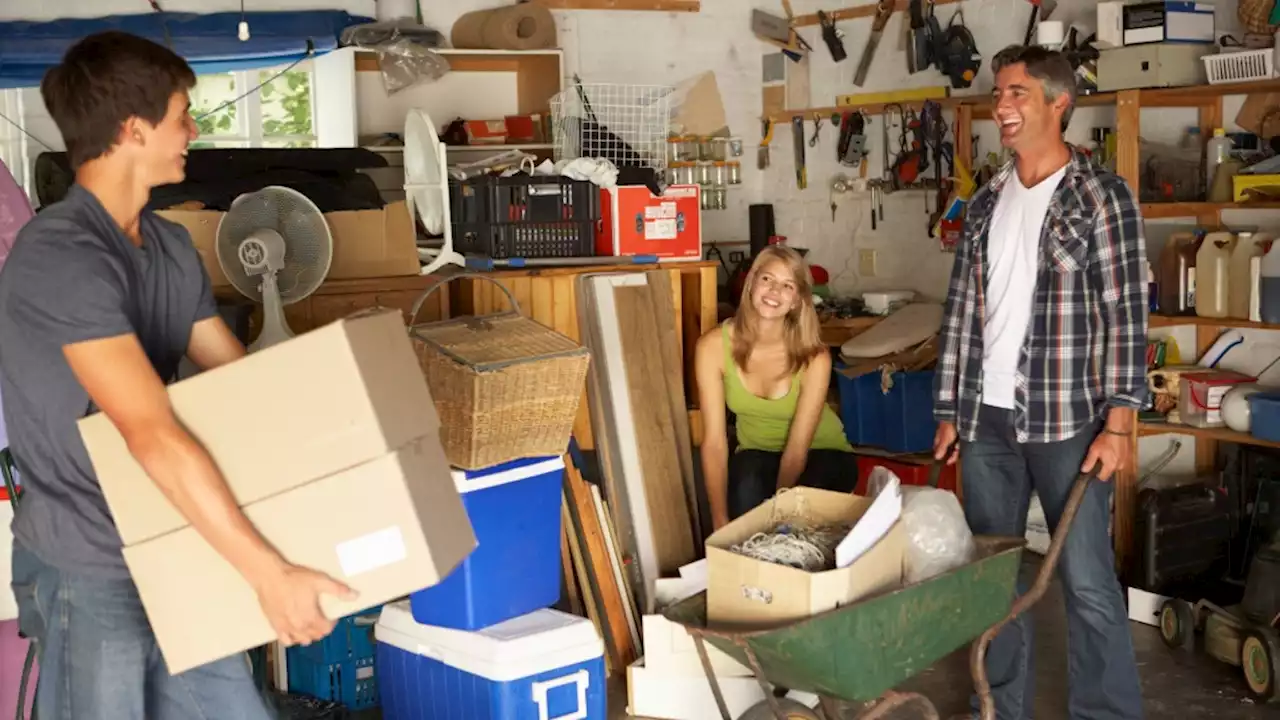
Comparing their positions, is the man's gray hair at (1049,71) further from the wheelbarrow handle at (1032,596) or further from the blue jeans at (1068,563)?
the wheelbarrow handle at (1032,596)

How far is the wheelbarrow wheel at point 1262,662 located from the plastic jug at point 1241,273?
1.21 metres

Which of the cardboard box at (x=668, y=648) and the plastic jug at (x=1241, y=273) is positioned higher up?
the plastic jug at (x=1241, y=273)

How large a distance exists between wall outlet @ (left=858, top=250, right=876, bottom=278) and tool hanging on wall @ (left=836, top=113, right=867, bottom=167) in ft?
1.47

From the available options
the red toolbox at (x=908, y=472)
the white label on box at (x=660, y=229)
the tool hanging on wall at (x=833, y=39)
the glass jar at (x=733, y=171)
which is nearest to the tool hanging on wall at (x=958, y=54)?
the tool hanging on wall at (x=833, y=39)

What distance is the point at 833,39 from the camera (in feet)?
21.7

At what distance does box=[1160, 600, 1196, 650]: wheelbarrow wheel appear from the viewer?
4.25 m

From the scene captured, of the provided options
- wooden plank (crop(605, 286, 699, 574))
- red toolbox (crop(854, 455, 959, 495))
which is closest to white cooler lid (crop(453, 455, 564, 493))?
wooden plank (crop(605, 286, 699, 574))

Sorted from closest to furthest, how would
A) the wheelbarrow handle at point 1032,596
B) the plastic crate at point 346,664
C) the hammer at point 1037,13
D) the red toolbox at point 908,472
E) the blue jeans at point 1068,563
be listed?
the wheelbarrow handle at point 1032,596 < the blue jeans at point 1068,563 < the plastic crate at point 346,664 < the red toolbox at point 908,472 < the hammer at point 1037,13

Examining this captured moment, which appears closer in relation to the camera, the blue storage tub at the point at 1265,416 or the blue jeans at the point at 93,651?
the blue jeans at the point at 93,651

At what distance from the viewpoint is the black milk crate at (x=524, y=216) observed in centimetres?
456

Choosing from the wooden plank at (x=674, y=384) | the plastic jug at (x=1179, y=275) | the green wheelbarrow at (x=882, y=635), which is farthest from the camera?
the plastic jug at (x=1179, y=275)

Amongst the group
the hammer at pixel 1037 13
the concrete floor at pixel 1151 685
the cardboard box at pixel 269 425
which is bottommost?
the concrete floor at pixel 1151 685

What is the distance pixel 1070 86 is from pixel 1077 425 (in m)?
0.85

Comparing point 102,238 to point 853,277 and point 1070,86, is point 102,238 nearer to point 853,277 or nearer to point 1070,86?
point 1070,86
